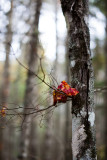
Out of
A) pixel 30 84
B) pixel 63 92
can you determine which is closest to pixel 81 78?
pixel 63 92

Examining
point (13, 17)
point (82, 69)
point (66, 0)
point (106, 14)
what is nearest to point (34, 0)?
point (13, 17)

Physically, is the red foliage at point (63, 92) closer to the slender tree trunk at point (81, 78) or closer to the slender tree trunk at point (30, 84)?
the slender tree trunk at point (81, 78)

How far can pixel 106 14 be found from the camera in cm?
824

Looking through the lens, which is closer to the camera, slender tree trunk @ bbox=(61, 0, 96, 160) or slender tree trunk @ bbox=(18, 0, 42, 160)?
slender tree trunk @ bbox=(61, 0, 96, 160)

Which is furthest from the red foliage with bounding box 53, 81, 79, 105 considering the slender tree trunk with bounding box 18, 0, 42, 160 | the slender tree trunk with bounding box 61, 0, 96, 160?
the slender tree trunk with bounding box 18, 0, 42, 160

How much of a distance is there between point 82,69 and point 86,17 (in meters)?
→ 0.83

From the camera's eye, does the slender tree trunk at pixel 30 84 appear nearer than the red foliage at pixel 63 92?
No

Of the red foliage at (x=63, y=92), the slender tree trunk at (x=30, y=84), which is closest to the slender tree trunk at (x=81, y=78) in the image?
the red foliage at (x=63, y=92)

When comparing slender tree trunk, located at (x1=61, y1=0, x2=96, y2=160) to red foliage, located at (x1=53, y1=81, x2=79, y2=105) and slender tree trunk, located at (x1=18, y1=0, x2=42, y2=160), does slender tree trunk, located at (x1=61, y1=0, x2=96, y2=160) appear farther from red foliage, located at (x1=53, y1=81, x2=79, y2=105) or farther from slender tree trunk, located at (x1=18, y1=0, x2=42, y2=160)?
slender tree trunk, located at (x1=18, y1=0, x2=42, y2=160)

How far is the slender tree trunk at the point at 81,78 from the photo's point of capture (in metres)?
2.11

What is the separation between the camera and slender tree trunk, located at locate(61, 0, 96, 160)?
83.1 inches

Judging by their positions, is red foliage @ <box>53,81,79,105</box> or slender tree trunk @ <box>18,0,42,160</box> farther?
slender tree trunk @ <box>18,0,42,160</box>

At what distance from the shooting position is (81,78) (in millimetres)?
2244

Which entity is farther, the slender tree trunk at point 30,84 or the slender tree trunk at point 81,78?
the slender tree trunk at point 30,84
